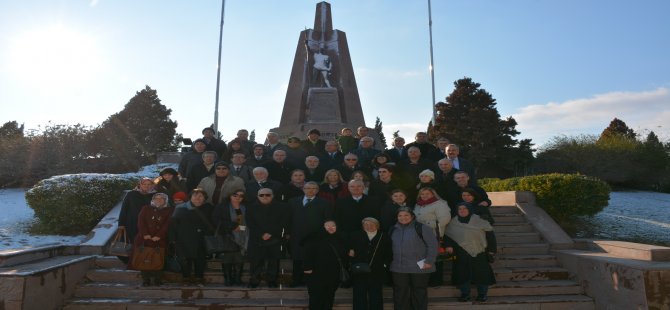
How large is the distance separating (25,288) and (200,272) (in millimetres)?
1822

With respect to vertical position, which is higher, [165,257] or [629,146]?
[629,146]

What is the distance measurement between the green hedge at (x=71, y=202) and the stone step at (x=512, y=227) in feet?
22.3

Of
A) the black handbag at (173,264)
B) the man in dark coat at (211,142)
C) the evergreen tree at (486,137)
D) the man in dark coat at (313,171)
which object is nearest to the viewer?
the black handbag at (173,264)

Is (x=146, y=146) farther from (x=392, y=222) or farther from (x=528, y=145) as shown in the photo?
(x=392, y=222)

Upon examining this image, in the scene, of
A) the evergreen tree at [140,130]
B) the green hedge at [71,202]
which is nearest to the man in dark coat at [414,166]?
the green hedge at [71,202]

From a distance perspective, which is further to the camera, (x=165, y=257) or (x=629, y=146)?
(x=629, y=146)

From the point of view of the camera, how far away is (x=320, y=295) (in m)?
4.77

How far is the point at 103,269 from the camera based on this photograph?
5973 millimetres

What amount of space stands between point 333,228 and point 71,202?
5422 millimetres

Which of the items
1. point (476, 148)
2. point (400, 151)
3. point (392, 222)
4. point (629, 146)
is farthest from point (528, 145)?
Answer: point (392, 222)

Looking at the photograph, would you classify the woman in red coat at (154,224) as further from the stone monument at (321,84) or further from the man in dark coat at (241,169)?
the stone monument at (321,84)

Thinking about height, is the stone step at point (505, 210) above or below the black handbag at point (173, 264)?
above

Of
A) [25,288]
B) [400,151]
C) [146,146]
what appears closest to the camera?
[25,288]

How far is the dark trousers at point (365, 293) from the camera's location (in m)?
4.77
